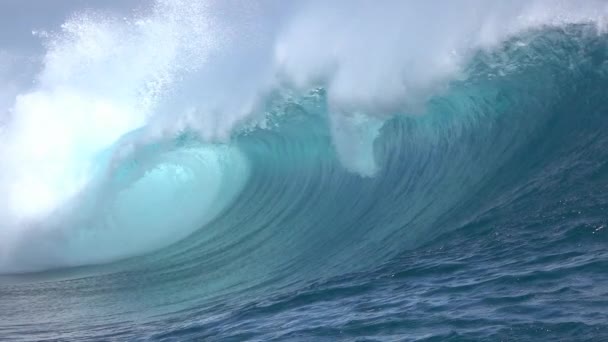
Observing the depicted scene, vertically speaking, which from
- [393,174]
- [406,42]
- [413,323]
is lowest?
[413,323]

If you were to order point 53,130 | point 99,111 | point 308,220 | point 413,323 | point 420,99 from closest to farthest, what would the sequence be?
point 413,323 < point 308,220 < point 420,99 < point 53,130 < point 99,111

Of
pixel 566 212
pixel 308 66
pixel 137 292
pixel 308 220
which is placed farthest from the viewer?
pixel 308 66

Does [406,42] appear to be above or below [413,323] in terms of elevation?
above

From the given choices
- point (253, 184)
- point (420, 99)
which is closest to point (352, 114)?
point (420, 99)

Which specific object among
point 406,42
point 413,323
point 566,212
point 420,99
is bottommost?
point 413,323

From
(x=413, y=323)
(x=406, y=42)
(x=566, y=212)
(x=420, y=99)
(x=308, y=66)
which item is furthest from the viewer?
(x=308, y=66)

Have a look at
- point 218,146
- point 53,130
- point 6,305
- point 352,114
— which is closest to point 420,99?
point 352,114

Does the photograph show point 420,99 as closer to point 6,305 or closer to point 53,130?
point 6,305

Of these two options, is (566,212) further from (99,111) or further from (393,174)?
(99,111)

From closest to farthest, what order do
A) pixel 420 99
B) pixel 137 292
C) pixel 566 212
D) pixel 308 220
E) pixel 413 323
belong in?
1. pixel 413 323
2. pixel 566 212
3. pixel 137 292
4. pixel 308 220
5. pixel 420 99

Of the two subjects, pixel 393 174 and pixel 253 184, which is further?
pixel 253 184
